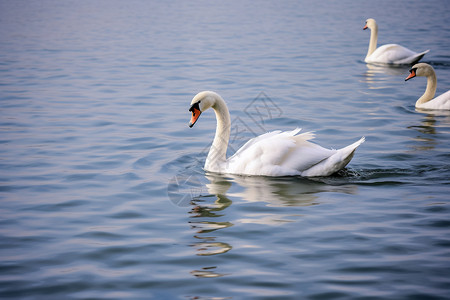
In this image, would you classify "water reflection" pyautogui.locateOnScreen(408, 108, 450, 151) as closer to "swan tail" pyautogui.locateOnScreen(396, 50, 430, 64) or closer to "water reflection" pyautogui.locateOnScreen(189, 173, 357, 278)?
"water reflection" pyautogui.locateOnScreen(189, 173, 357, 278)

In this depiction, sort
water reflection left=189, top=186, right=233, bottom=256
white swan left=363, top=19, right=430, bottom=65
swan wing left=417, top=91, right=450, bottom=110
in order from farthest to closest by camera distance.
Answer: white swan left=363, top=19, right=430, bottom=65 < swan wing left=417, top=91, right=450, bottom=110 < water reflection left=189, top=186, right=233, bottom=256

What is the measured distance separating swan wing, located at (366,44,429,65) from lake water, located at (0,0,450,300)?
26.0 inches

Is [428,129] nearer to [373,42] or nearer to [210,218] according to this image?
[210,218]

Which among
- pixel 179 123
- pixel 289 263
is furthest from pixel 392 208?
pixel 179 123

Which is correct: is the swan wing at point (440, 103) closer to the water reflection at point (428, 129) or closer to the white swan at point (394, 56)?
the water reflection at point (428, 129)

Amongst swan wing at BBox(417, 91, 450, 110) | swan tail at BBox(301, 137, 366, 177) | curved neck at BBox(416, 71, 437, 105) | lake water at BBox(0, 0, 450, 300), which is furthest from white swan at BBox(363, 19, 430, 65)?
swan tail at BBox(301, 137, 366, 177)

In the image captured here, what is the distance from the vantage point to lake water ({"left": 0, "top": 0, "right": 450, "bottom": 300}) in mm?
5699

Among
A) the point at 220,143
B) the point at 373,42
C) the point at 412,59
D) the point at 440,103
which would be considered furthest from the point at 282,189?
the point at 373,42

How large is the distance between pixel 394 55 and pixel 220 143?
11.5 m

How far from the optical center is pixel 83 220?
283 inches

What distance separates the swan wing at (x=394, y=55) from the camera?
18812 millimetres

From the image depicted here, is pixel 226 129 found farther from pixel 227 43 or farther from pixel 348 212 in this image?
pixel 227 43

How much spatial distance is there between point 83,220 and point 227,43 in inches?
715

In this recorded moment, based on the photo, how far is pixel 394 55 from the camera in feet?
62.2
